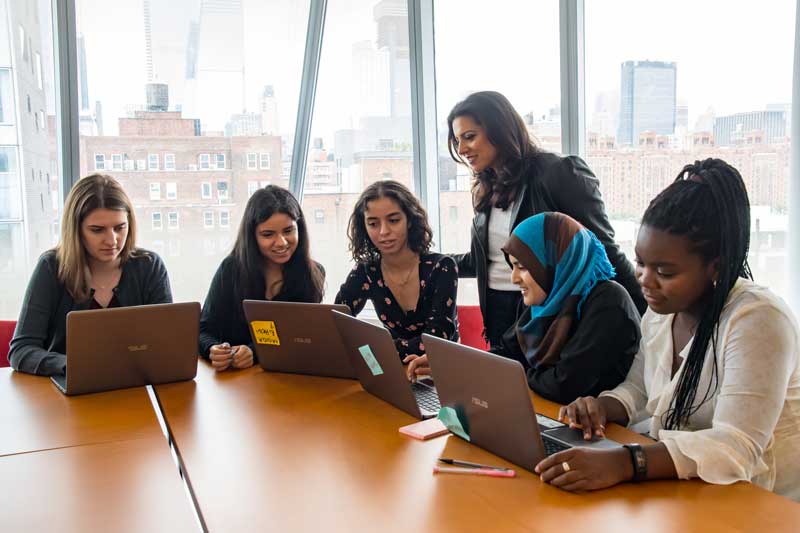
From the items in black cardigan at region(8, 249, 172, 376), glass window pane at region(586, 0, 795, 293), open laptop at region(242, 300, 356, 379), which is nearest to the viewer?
open laptop at region(242, 300, 356, 379)

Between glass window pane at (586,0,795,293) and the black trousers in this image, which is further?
glass window pane at (586,0,795,293)

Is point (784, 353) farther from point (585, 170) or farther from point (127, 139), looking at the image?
point (127, 139)

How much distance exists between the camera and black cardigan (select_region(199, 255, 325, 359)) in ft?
9.04

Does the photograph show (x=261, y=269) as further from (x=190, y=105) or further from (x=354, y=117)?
(x=354, y=117)

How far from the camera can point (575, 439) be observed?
63.4 inches

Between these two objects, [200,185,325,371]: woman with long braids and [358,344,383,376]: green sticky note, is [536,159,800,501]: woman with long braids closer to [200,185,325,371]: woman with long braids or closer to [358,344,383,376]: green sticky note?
[358,344,383,376]: green sticky note

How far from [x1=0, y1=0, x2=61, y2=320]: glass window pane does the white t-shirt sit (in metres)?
2.60

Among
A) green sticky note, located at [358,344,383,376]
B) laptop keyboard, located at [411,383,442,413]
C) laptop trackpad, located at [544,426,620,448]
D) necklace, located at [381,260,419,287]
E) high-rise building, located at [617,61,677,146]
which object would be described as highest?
high-rise building, located at [617,61,677,146]

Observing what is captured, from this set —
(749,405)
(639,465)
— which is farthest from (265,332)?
(749,405)

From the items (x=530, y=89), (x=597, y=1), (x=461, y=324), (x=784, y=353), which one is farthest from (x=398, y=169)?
(x=784, y=353)

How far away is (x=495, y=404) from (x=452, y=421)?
0.70ft

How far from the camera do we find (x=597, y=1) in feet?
12.2

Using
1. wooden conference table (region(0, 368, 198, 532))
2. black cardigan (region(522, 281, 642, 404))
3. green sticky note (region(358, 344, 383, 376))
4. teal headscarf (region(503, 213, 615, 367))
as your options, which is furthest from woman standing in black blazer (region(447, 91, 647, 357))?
wooden conference table (region(0, 368, 198, 532))

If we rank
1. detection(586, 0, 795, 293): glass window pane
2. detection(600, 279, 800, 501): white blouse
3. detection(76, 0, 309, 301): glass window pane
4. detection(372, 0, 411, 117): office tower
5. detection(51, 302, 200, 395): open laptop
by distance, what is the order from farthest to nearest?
detection(372, 0, 411, 117): office tower
detection(76, 0, 309, 301): glass window pane
detection(586, 0, 795, 293): glass window pane
detection(51, 302, 200, 395): open laptop
detection(600, 279, 800, 501): white blouse
